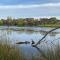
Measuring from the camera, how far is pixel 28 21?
10797 millimetres

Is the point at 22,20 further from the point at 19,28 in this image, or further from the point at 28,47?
the point at 28,47

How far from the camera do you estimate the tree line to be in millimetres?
9883

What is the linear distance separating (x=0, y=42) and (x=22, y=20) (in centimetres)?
343

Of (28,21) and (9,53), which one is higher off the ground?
(28,21)

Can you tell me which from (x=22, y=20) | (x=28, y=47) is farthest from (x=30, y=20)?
(x=28, y=47)

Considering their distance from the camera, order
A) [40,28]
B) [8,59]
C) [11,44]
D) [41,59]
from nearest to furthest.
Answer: [8,59]
[41,59]
[11,44]
[40,28]

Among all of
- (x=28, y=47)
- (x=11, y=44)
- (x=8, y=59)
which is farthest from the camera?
(x=28, y=47)

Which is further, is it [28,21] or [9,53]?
[28,21]

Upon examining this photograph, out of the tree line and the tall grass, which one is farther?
the tree line

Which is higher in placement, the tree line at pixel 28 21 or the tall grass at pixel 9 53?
the tree line at pixel 28 21

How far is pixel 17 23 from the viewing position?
10531 millimetres

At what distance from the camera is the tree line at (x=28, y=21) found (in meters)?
9.88

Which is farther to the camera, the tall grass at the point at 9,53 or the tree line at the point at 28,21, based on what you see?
the tree line at the point at 28,21

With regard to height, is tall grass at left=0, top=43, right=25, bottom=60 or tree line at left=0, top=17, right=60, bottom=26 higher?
tree line at left=0, top=17, right=60, bottom=26
